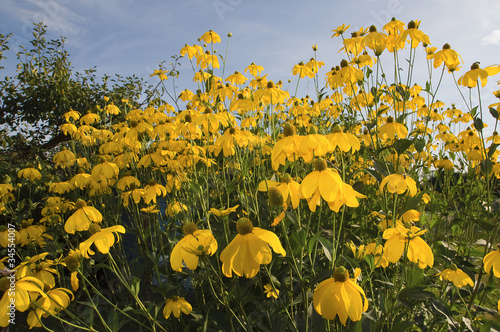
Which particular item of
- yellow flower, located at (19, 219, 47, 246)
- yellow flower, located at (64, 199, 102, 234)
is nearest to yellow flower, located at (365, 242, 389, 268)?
yellow flower, located at (64, 199, 102, 234)

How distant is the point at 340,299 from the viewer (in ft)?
3.17

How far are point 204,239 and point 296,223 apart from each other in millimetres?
369

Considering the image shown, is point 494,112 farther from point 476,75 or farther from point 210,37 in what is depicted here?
point 210,37

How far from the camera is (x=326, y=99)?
4055mm

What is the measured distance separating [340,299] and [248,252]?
306 mm

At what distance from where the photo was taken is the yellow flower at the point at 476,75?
1798 mm

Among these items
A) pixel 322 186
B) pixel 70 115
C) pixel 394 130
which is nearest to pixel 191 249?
pixel 322 186

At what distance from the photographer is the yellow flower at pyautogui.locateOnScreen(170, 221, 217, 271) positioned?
1.19m

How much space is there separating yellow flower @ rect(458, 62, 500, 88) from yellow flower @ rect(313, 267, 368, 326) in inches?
59.8

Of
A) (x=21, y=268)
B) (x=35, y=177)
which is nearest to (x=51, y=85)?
(x=35, y=177)

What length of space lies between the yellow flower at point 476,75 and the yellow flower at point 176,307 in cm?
199

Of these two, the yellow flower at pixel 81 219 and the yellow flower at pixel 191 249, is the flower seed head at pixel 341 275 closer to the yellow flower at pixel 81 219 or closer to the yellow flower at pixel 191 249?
the yellow flower at pixel 191 249

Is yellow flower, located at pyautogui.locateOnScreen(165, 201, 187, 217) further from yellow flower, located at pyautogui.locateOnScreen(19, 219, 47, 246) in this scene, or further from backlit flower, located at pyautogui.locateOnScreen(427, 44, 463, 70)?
backlit flower, located at pyautogui.locateOnScreen(427, 44, 463, 70)

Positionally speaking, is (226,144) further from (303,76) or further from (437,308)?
(437,308)
